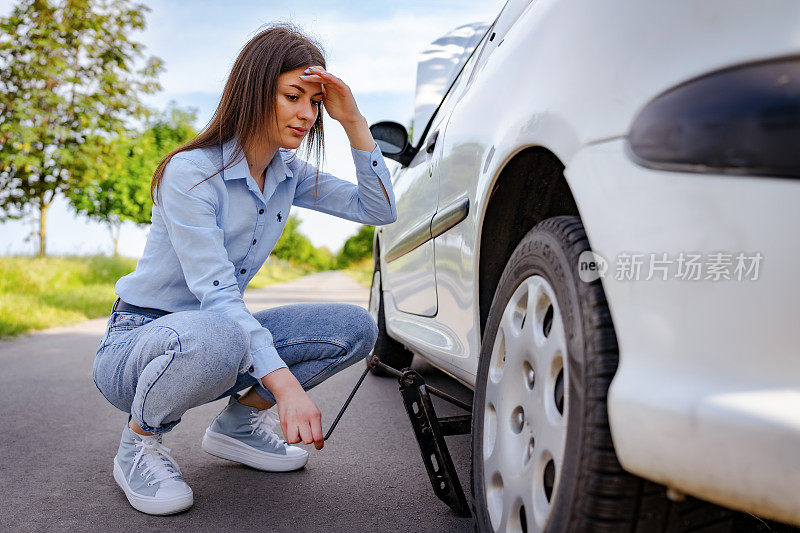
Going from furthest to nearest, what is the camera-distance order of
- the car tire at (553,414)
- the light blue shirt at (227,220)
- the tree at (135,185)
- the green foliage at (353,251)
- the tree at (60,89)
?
the green foliage at (353,251), the tree at (135,185), the tree at (60,89), the light blue shirt at (227,220), the car tire at (553,414)

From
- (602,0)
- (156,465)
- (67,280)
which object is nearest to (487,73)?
(602,0)

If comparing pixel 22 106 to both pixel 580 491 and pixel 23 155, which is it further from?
pixel 580 491

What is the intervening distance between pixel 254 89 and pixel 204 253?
52 centimetres

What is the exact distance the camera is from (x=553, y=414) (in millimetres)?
1247

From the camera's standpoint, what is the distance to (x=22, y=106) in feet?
39.6

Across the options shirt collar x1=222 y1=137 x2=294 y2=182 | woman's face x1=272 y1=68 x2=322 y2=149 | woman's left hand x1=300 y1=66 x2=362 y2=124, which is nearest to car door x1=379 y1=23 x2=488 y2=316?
woman's left hand x1=300 y1=66 x2=362 y2=124

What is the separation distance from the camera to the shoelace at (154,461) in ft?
6.81

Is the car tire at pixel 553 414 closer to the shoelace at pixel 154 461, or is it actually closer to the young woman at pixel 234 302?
the young woman at pixel 234 302

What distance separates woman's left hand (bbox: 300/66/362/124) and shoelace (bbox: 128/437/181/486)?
3.92 feet

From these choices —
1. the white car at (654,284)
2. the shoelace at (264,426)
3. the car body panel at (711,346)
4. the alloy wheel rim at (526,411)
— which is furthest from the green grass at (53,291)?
the car body panel at (711,346)

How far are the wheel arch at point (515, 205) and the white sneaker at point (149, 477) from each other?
1.02 metres

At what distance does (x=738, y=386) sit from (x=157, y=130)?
22.3m

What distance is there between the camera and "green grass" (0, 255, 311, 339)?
6.74 meters

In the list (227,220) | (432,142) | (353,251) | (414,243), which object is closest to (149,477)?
(227,220)
